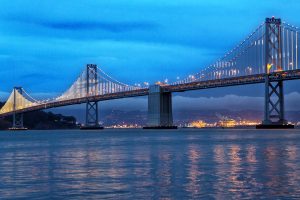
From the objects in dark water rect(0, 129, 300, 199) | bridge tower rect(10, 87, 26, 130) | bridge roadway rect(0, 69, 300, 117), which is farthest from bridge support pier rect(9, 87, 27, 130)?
dark water rect(0, 129, 300, 199)

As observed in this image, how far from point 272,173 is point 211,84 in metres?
47.1

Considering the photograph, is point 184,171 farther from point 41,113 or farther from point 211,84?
point 41,113

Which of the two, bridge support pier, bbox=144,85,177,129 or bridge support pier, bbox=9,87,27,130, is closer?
bridge support pier, bbox=144,85,177,129

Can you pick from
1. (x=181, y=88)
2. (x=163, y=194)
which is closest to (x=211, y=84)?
(x=181, y=88)

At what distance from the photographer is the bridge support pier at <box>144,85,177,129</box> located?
68.6 meters

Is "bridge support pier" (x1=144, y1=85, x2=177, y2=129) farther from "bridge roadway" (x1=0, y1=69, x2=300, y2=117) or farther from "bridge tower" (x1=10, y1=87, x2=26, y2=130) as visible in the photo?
"bridge tower" (x1=10, y1=87, x2=26, y2=130)

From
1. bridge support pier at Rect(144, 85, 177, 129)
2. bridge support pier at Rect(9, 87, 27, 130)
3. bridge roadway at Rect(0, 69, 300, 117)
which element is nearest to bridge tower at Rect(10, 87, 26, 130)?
bridge support pier at Rect(9, 87, 27, 130)

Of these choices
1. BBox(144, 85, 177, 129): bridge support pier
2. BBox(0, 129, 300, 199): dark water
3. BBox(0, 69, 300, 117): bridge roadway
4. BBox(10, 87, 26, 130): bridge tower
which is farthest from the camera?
BBox(10, 87, 26, 130): bridge tower

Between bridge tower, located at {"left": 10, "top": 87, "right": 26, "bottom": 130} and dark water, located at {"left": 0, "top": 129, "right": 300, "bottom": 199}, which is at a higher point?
bridge tower, located at {"left": 10, "top": 87, "right": 26, "bottom": 130}

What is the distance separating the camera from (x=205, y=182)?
433 inches

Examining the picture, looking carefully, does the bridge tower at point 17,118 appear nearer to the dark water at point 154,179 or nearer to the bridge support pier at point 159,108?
the bridge support pier at point 159,108

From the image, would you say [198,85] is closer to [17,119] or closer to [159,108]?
[159,108]

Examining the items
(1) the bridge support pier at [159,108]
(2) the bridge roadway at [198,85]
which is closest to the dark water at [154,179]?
(2) the bridge roadway at [198,85]

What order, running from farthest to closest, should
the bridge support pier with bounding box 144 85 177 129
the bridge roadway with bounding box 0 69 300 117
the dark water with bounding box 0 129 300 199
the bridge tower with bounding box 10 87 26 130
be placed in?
the bridge tower with bounding box 10 87 26 130 < the bridge support pier with bounding box 144 85 177 129 < the bridge roadway with bounding box 0 69 300 117 < the dark water with bounding box 0 129 300 199
